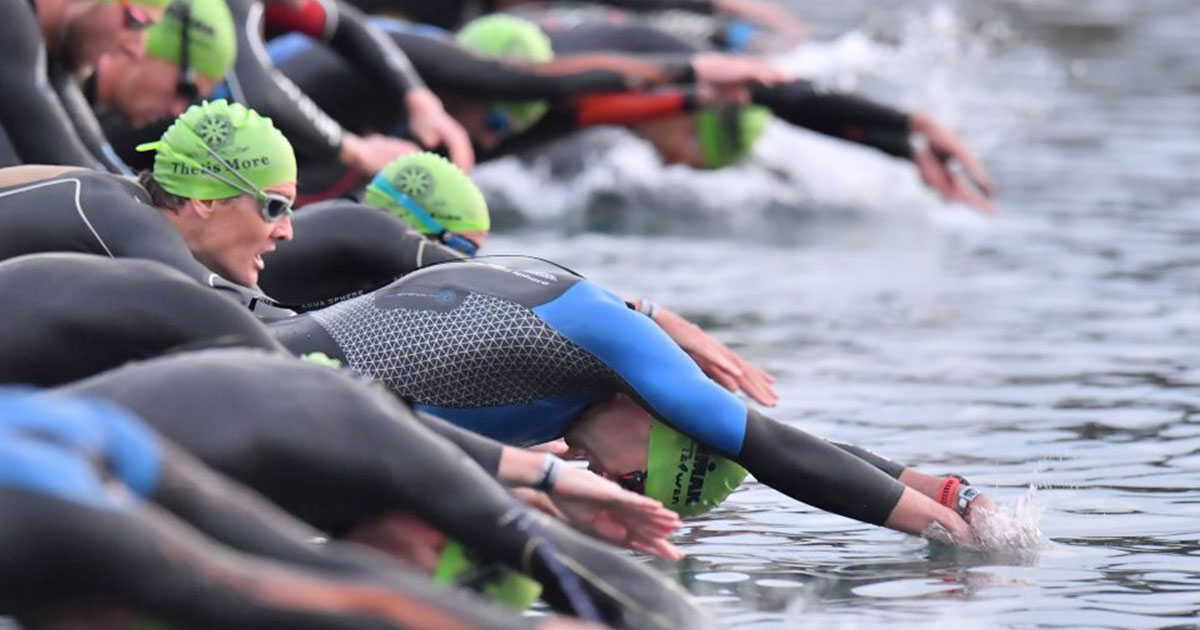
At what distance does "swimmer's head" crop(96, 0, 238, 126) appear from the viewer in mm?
9000

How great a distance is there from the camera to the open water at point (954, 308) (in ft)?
21.8

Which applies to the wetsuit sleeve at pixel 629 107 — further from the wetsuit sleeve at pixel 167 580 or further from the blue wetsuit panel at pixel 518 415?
the wetsuit sleeve at pixel 167 580

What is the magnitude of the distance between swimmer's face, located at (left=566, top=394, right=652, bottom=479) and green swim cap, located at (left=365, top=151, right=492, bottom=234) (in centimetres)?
168

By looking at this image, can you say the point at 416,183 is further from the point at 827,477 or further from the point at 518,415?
the point at 827,477

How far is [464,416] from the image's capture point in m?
6.89

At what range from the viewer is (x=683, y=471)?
22.6 ft

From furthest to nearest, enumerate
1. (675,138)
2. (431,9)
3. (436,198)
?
(431,9)
(675,138)
(436,198)

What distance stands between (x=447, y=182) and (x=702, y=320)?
12.3 feet

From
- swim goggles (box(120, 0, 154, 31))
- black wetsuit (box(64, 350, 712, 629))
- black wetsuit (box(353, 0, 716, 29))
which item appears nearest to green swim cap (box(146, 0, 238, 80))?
swim goggles (box(120, 0, 154, 31))

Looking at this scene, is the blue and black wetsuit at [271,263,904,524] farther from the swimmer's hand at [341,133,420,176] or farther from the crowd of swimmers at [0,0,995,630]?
the swimmer's hand at [341,133,420,176]

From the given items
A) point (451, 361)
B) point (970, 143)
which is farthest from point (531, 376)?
point (970, 143)

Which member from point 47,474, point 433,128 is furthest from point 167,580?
point 433,128

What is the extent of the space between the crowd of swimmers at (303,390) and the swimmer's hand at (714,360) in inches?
0.5

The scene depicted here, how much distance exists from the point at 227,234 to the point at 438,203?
1530mm
